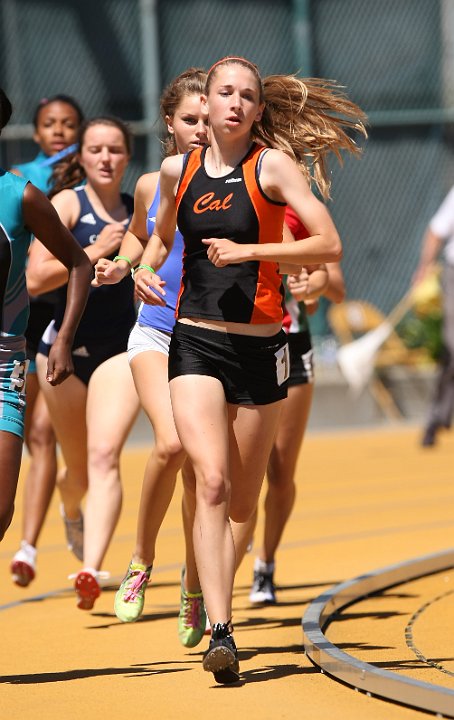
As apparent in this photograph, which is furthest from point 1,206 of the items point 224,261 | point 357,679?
point 357,679

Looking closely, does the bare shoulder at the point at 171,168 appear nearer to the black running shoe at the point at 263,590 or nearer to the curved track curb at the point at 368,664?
the curved track curb at the point at 368,664

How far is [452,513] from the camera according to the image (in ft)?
36.5

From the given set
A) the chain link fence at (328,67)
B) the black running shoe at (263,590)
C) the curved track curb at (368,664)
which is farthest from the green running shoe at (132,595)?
the chain link fence at (328,67)

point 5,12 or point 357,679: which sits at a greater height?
point 357,679

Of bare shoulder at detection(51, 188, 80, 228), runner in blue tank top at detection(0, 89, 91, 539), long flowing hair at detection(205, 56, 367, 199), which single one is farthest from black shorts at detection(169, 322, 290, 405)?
bare shoulder at detection(51, 188, 80, 228)

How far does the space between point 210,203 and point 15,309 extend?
0.84 metres

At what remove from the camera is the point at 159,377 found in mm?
6766

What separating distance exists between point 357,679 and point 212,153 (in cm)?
207

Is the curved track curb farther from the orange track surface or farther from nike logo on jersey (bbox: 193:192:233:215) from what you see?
nike logo on jersey (bbox: 193:192:233:215)

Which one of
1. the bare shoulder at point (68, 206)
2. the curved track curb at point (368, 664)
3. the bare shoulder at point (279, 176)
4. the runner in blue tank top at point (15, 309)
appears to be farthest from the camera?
the bare shoulder at point (68, 206)

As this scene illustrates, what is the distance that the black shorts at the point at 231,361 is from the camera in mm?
6016

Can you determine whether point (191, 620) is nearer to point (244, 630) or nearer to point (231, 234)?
point (244, 630)

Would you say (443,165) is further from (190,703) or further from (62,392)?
(190,703)

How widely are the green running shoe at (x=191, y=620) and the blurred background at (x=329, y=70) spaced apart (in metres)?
12.9
